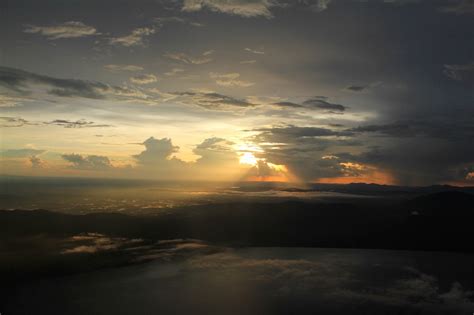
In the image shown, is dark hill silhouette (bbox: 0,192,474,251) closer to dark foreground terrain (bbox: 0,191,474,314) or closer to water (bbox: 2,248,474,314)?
dark foreground terrain (bbox: 0,191,474,314)

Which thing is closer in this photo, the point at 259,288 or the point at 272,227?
the point at 259,288

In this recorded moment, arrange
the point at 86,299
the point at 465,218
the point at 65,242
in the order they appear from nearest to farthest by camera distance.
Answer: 1. the point at 86,299
2. the point at 65,242
3. the point at 465,218

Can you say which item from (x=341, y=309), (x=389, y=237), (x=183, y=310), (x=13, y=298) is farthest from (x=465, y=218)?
(x=13, y=298)

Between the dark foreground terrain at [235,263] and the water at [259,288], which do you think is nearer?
the water at [259,288]

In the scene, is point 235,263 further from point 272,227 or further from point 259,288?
point 272,227

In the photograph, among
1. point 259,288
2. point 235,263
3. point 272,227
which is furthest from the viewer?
point 272,227

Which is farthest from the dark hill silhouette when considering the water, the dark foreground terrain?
the water

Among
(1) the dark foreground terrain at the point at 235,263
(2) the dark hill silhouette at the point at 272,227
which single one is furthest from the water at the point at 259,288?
(2) the dark hill silhouette at the point at 272,227

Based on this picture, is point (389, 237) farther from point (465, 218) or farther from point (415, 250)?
point (465, 218)

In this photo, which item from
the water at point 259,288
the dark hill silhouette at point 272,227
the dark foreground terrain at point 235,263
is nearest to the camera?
the water at point 259,288

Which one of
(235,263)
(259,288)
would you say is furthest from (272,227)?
(259,288)

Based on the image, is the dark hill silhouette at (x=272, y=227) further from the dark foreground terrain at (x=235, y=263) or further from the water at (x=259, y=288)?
the water at (x=259, y=288)
